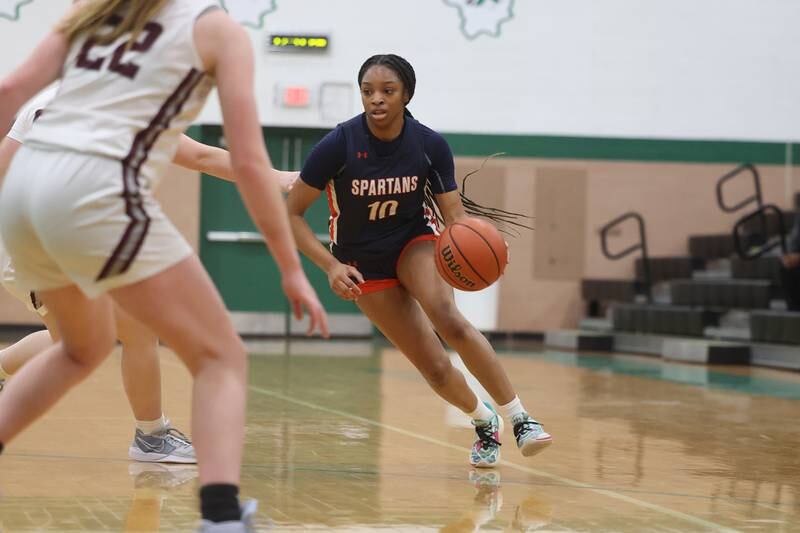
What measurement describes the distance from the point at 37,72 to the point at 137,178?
38 cm

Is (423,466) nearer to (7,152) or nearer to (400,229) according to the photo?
(400,229)

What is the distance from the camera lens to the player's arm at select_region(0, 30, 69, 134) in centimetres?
285

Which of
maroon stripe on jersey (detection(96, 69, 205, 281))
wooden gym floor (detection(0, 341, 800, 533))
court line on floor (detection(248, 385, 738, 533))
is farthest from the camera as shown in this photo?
court line on floor (detection(248, 385, 738, 533))

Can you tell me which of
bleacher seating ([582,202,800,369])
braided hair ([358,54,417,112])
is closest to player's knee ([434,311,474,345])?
braided hair ([358,54,417,112])

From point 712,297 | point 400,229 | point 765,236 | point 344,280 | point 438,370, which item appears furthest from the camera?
point 712,297

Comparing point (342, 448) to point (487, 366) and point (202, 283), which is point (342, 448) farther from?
point (202, 283)

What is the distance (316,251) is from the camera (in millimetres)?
4688

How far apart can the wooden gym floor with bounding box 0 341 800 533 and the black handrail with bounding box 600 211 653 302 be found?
5430 mm

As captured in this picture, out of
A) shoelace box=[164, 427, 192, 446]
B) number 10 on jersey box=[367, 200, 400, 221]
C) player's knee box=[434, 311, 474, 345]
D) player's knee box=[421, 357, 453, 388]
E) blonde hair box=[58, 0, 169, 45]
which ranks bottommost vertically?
shoelace box=[164, 427, 192, 446]

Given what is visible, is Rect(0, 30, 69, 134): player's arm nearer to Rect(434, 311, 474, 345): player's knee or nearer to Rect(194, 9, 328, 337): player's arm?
Rect(194, 9, 328, 337): player's arm

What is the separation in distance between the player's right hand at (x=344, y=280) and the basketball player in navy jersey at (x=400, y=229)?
12cm

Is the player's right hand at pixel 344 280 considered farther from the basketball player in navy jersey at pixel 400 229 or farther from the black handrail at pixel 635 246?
the black handrail at pixel 635 246

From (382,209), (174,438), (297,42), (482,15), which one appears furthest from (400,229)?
(482,15)

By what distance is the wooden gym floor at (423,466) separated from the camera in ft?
12.3
